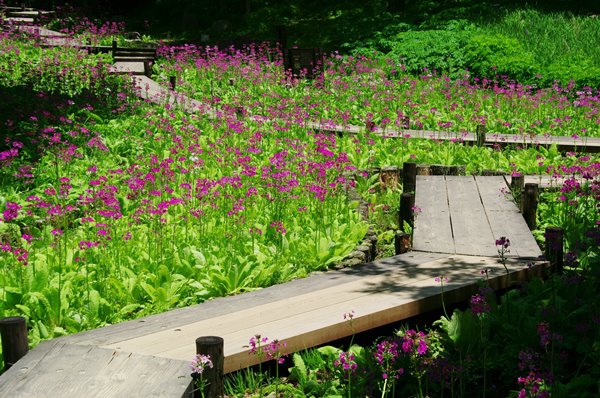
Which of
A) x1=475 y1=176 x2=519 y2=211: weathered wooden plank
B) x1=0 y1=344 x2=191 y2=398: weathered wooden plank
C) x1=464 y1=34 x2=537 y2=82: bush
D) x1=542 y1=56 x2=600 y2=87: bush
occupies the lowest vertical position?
x1=0 y1=344 x2=191 y2=398: weathered wooden plank

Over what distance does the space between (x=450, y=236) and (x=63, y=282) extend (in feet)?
11.8

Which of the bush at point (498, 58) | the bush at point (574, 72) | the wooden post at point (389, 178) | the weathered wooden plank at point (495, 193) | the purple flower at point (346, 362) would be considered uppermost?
the bush at point (498, 58)

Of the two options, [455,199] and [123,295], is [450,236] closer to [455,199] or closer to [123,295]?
[455,199]

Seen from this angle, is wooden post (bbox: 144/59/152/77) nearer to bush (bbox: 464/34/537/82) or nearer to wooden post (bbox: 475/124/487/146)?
bush (bbox: 464/34/537/82)

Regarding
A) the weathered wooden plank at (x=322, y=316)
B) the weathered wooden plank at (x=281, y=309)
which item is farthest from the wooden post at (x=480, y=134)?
the weathered wooden plank at (x=322, y=316)

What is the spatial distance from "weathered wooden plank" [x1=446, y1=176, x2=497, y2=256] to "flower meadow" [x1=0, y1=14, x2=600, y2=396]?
798mm

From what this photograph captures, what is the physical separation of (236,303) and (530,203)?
4.15m

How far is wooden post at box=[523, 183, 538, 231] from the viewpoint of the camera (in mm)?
8227

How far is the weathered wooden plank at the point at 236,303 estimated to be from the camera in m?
4.96

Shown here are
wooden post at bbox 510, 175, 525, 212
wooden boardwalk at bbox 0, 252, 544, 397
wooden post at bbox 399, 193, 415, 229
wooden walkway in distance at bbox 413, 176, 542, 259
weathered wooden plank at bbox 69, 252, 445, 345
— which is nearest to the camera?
wooden boardwalk at bbox 0, 252, 544, 397

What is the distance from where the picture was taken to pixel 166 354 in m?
4.59

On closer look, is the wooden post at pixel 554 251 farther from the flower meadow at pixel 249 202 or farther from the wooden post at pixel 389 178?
the wooden post at pixel 389 178

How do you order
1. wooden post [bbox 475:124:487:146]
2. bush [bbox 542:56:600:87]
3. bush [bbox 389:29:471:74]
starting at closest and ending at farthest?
wooden post [bbox 475:124:487:146], bush [bbox 542:56:600:87], bush [bbox 389:29:471:74]

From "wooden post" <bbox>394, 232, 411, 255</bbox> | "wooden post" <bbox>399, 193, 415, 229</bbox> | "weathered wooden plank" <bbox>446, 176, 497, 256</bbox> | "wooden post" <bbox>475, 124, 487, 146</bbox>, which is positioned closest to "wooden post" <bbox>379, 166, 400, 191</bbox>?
"weathered wooden plank" <bbox>446, 176, 497, 256</bbox>
